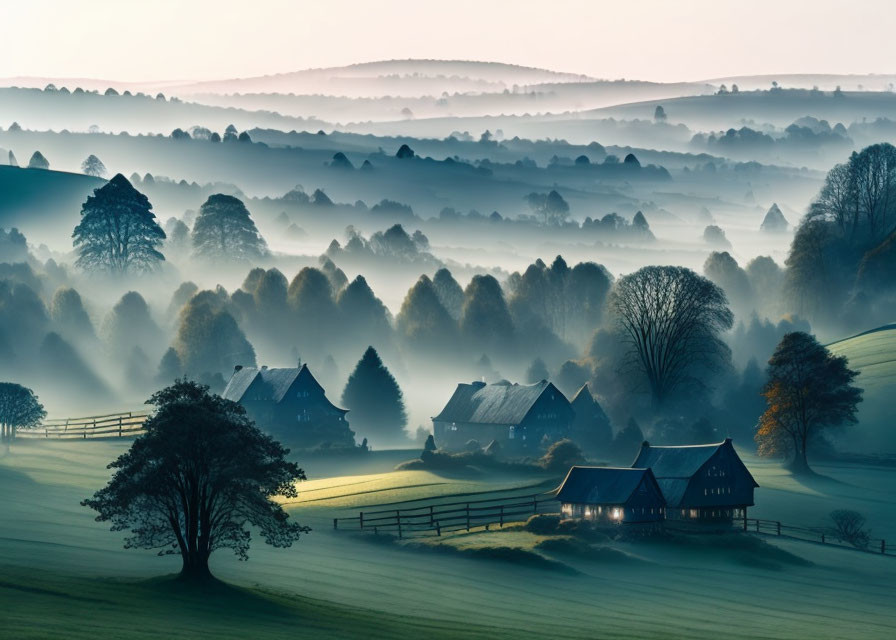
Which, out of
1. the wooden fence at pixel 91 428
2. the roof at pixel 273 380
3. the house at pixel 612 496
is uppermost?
the roof at pixel 273 380

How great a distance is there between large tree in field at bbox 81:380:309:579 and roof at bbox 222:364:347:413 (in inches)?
2599

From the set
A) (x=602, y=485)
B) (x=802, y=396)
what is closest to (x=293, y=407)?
(x=802, y=396)

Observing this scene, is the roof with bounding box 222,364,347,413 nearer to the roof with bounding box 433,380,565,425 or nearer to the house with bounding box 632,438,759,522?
the roof with bounding box 433,380,565,425

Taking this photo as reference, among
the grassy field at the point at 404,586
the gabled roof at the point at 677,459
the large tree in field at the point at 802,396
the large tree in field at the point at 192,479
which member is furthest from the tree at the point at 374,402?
the large tree in field at the point at 192,479

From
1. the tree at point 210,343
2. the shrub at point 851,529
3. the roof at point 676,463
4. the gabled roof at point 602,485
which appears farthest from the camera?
the tree at point 210,343

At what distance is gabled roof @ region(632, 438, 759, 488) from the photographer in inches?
4370

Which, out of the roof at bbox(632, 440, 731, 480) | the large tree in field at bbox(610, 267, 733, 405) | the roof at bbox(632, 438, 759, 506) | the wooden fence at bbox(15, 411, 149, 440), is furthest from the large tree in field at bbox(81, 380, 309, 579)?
the large tree in field at bbox(610, 267, 733, 405)

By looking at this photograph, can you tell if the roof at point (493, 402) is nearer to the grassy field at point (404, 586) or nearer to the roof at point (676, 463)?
the grassy field at point (404, 586)

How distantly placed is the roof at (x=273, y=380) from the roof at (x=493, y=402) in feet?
35.0

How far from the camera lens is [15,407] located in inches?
5027

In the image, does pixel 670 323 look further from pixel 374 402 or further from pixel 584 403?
pixel 374 402

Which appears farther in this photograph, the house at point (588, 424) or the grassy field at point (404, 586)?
the house at point (588, 424)

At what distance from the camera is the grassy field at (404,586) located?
66.2 metres

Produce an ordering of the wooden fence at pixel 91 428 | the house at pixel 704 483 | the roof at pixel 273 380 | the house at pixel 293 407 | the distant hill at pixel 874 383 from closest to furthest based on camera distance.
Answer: the house at pixel 704 483, the distant hill at pixel 874 383, the wooden fence at pixel 91 428, the house at pixel 293 407, the roof at pixel 273 380
